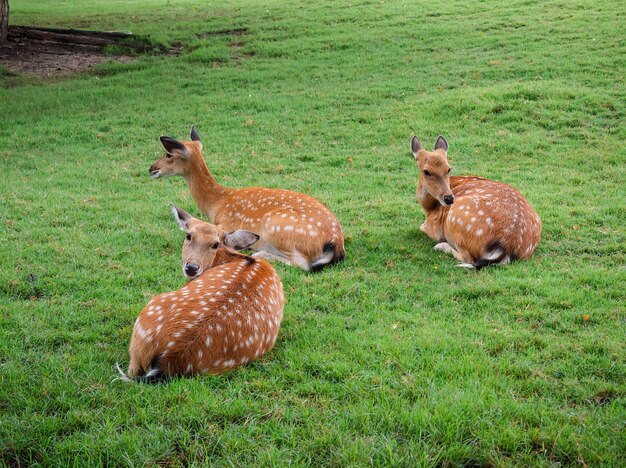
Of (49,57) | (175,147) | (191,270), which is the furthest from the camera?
(49,57)

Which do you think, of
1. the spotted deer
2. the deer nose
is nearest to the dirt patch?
the spotted deer

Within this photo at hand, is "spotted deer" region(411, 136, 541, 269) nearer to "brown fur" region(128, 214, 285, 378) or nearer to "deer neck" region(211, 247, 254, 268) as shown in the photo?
"deer neck" region(211, 247, 254, 268)

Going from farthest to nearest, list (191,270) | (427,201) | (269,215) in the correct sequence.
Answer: (427,201), (269,215), (191,270)

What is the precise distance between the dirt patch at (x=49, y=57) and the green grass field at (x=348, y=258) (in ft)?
2.88

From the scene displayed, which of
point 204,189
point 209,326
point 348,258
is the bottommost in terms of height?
point 348,258

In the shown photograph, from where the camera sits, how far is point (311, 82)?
51.3ft

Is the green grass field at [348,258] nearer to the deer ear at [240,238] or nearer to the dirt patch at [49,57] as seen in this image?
the deer ear at [240,238]

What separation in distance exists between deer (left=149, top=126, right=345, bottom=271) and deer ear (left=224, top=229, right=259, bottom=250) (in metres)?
0.96

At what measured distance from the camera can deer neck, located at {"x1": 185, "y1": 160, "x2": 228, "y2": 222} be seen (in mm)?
8352

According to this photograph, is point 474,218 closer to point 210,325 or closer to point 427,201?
point 427,201

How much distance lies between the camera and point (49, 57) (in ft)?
60.1

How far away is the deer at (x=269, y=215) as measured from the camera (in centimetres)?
695

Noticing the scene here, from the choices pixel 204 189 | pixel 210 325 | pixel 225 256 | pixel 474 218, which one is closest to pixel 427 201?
pixel 474 218

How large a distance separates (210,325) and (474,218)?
3.62m
